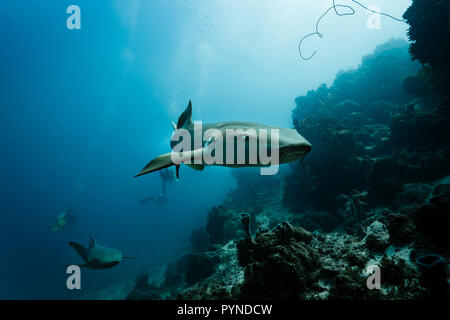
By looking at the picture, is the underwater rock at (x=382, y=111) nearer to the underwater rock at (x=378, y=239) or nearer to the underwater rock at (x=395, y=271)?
the underwater rock at (x=378, y=239)

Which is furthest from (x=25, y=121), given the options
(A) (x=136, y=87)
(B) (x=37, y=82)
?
(A) (x=136, y=87)

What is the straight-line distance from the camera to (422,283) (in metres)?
2.62

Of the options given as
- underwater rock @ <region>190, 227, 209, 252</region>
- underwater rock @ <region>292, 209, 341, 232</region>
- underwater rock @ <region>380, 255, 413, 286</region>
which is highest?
underwater rock @ <region>380, 255, 413, 286</region>

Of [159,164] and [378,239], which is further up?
[159,164]

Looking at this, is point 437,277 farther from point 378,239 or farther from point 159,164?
point 159,164

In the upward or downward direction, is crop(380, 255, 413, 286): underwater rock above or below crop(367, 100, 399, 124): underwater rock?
below

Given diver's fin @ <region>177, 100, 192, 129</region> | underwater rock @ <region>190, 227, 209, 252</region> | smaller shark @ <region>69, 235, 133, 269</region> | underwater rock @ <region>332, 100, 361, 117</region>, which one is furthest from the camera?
underwater rock @ <region>332, 100, 361, 117</region>

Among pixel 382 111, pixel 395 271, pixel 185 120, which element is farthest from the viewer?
pixel 382 111

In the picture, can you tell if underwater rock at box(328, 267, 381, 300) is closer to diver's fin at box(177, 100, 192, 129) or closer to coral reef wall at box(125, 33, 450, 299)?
coral reef wall at box(125, 33, 450, 299)

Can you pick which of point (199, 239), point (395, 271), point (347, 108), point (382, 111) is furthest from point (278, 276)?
point (347, 108)

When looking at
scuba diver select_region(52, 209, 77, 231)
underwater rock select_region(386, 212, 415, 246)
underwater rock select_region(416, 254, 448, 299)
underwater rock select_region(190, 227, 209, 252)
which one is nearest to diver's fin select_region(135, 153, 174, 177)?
underwater rock select_region(416, 254, 448, 299)

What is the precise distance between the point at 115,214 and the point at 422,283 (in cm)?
12166

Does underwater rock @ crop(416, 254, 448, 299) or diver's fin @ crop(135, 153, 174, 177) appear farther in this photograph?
underwater rock @ crop(416, 254, 448, 299)
